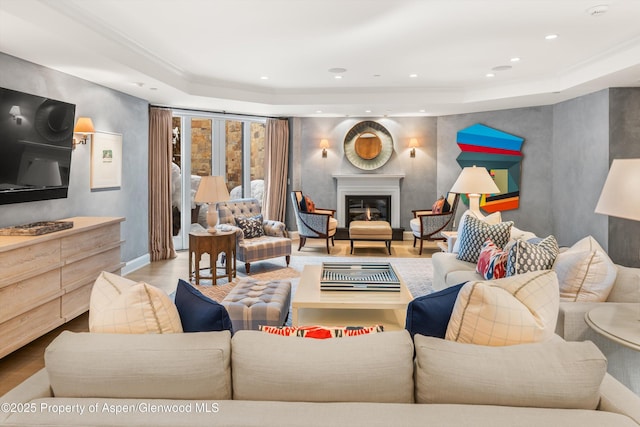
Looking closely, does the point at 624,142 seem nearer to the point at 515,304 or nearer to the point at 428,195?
the point at 428,195

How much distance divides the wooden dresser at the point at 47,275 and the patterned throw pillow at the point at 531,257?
3222mm

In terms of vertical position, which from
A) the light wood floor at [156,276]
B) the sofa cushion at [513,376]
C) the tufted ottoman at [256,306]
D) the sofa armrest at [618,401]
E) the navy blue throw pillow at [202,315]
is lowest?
the light wood floor at [156,276]

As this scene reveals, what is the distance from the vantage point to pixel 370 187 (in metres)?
8.52

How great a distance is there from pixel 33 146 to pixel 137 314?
10.6ft

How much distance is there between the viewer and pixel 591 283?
96.1 inches

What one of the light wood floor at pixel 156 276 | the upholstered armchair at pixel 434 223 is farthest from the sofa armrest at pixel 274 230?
the upholstered armchair at pixel 434 223

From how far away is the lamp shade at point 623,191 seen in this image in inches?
77.2

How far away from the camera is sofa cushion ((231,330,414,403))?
1.28m

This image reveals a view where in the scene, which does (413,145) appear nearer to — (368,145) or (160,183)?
(368,145)

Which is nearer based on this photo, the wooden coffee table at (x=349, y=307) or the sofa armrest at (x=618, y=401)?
the sofa armrest at (x=618, y=401)

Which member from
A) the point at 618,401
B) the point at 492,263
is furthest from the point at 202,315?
the point at 492,263

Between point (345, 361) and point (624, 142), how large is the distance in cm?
587

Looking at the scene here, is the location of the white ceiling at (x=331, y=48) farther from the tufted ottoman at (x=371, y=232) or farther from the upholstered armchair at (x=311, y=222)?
the tufted ottoman at (x=371, y=232)

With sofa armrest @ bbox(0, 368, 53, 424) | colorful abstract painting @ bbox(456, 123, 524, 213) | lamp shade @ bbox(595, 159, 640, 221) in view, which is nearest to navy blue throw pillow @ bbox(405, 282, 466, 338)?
lamp shade @ bbox(595, 159, 640, 221)
